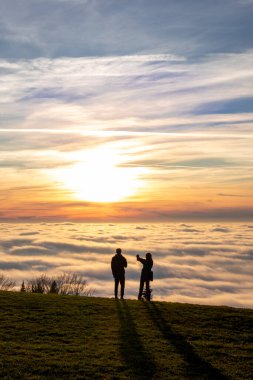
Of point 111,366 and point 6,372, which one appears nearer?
point 6,372

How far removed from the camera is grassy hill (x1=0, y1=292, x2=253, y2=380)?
1472 centimetres

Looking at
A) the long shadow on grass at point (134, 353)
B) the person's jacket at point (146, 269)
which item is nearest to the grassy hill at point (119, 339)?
the long shadow on grass at point (134, 353)

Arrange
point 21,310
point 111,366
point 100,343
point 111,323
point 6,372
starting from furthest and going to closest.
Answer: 1. point 21,310
2. point 111,323
3. point 100,343
4. point 111,366
5. point 6,372

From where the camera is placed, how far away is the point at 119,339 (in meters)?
18.1

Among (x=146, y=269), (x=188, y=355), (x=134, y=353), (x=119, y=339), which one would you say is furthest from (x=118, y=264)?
(x=188, y=355)

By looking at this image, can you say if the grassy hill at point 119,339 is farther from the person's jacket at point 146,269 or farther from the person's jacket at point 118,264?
the person's jacket at point 118,264

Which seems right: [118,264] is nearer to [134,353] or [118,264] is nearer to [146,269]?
[146,269]

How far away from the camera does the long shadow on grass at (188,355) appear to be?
48.0ft

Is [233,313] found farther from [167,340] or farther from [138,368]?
[138,368]

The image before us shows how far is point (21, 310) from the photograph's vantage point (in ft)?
73.9

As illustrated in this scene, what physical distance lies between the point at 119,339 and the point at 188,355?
9.81ft

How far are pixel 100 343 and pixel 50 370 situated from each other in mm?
3470

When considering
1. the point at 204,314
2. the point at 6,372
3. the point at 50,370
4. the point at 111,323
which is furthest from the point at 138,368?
the point at 204,314

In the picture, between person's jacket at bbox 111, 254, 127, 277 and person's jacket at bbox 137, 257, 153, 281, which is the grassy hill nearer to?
person's jacket at bbox 137, 257, 153, 281
